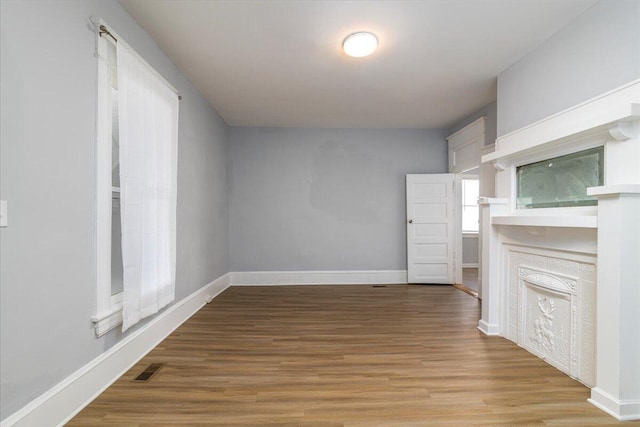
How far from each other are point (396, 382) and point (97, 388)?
6.38 ft

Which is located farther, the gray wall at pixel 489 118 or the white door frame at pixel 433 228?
the white door frame at pixel 433 228

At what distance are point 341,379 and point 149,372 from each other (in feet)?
4.58

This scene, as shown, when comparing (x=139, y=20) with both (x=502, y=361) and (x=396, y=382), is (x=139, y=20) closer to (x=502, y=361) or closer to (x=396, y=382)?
(x=396, y=382)

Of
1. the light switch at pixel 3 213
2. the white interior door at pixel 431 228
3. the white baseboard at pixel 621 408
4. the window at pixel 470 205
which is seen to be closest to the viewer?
the light switch at pixel 3 213

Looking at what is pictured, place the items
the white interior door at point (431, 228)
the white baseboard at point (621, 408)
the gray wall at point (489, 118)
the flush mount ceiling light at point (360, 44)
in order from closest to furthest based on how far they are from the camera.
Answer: the white baseboard at point (621, 408) < the flush mount ceiling light at point (360, 44) < the gray wall at point (489, 118) < the white interior door at point (431, 228)

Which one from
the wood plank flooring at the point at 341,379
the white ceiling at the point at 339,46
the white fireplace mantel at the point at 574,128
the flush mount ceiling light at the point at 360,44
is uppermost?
the white ceiling at the point at 339,46

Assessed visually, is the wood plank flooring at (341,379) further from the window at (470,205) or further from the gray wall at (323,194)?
the window at (470,205)

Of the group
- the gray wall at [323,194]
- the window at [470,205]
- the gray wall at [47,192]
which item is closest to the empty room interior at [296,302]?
the gray wall at [47,192]

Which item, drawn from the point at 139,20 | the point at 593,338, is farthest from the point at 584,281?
the point at 139,20

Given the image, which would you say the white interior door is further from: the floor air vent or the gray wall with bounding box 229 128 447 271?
the floor air vent

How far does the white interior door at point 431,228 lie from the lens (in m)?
5.33

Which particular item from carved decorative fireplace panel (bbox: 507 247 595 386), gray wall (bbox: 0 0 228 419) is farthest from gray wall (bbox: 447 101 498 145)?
gray wall (bbox: 0 0 228 419)

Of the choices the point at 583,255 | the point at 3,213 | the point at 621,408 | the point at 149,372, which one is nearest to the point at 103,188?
the point at 3,213

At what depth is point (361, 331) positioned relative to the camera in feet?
10.4
